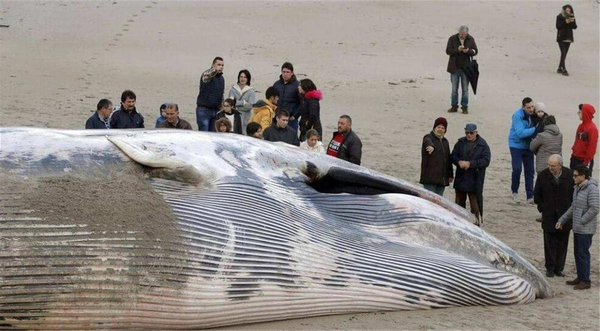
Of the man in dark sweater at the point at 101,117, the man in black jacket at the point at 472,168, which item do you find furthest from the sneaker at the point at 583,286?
the man in dark sweater at the point at 101,117

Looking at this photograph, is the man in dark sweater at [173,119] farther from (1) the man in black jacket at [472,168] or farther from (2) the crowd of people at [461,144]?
(1) the man in black jacket at [472,168]

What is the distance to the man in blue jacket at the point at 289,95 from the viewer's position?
18797mm

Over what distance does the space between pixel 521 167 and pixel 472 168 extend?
2.47 m

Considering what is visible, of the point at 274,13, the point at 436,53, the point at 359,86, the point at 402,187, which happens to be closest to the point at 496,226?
the point at 402,187

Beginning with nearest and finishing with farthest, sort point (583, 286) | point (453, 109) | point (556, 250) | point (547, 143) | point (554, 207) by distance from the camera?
1. point (583, 286)
2. point (556, 250)
3. point (554, 207)
4. point (547, 143)
5. point (453, 109)

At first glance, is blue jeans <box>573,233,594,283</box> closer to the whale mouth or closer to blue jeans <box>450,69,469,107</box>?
the whale mouth

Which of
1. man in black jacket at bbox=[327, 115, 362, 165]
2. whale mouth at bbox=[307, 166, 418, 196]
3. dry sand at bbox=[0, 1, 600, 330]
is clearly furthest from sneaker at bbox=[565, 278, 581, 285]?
man in black jacket at bbox=[327, 115, 362, 165]

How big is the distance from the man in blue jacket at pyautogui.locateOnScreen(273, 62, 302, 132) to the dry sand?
5.15 ft

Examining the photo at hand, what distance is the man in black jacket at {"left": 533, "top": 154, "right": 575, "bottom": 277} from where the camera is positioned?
13.9 m

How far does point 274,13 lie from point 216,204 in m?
23.0

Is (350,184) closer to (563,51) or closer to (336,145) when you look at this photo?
(336,145)

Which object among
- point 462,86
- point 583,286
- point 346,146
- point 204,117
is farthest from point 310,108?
point 462,86

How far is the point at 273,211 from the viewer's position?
10.2 meters

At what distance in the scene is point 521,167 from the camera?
18.3 meters
